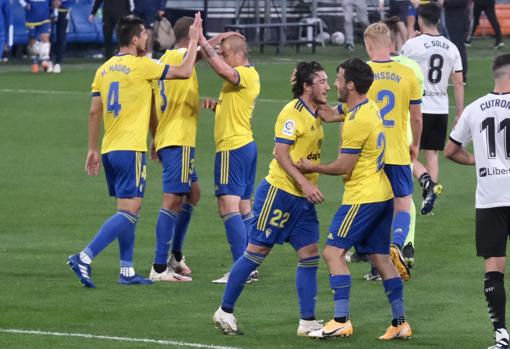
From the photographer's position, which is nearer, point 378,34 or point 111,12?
point 378,34

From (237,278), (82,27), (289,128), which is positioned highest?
(289,128)

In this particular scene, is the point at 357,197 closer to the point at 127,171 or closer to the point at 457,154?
the point at 457,154

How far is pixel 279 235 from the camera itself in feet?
33.2

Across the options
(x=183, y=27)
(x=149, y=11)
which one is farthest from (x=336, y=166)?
(x=149, y=11)

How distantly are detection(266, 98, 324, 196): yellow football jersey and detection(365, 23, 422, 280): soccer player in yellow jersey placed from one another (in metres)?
1.82

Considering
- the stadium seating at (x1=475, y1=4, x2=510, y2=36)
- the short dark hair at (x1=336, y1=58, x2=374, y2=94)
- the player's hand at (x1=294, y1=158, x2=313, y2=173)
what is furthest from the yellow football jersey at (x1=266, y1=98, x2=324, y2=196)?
the stadium seating at (x1=475, y1=4, x2=510, y2=36)

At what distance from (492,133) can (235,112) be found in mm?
3193

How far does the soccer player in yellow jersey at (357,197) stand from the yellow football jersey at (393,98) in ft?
6.33

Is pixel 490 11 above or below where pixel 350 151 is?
below

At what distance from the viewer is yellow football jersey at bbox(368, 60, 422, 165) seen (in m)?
12.0

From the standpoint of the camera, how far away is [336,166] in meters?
9.91

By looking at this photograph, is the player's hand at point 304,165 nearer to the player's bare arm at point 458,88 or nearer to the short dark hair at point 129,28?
the short dark hair at point 129,28

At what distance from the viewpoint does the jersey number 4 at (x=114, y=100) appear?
38.9ft

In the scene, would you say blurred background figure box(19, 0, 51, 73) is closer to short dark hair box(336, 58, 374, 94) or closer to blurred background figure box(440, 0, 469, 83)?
blurred background figure box(440, 0, 469, 83)
